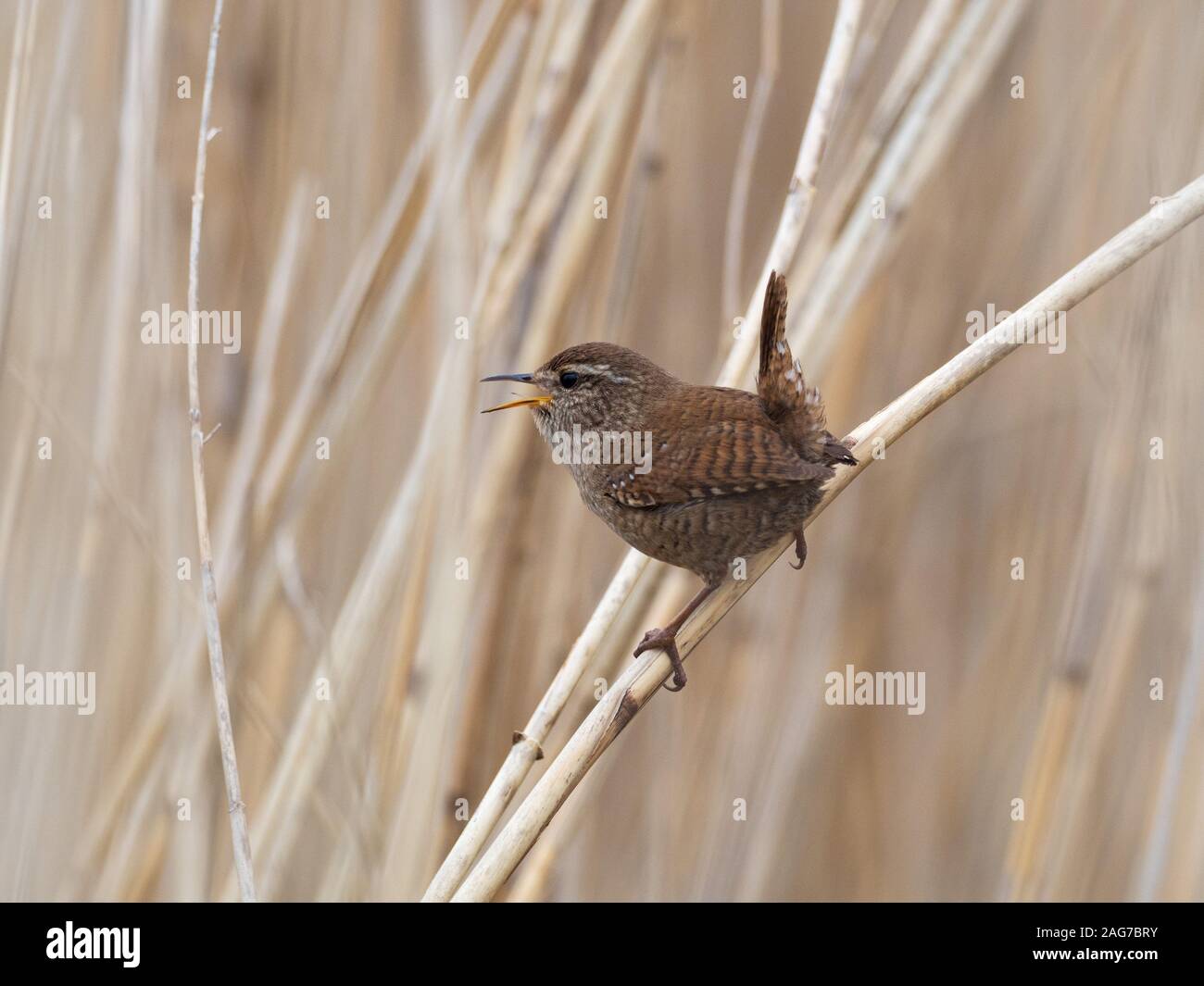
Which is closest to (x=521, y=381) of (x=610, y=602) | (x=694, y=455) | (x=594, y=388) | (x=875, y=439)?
(x=594, y=388)

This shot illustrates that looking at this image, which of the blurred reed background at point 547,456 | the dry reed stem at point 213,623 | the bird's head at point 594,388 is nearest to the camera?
the dry reed stem at point 213,623

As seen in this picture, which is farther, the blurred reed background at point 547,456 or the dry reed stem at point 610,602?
the blurred reed background at point 547,456

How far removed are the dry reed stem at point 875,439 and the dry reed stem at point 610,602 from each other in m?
0.04

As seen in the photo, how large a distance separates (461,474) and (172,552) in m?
0.59

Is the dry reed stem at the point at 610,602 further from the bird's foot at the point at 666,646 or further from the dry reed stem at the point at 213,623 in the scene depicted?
the dry reed stem at the point at 213,623

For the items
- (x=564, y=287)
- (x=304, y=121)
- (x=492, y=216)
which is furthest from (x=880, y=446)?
(x=304, y=121)

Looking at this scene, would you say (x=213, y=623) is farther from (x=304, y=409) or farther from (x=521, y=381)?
(x=521, y=381)

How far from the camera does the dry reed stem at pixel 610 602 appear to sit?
155cm

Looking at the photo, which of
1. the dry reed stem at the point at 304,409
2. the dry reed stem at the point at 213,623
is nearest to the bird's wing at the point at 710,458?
the dry reed stem at the point at 304,409

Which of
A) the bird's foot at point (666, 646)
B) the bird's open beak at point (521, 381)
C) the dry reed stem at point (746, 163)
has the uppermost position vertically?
the dry reed stem at point (746, 163)

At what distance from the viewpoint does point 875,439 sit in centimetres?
176

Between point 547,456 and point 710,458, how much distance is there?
0.30 meters

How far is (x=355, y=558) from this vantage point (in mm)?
2596
